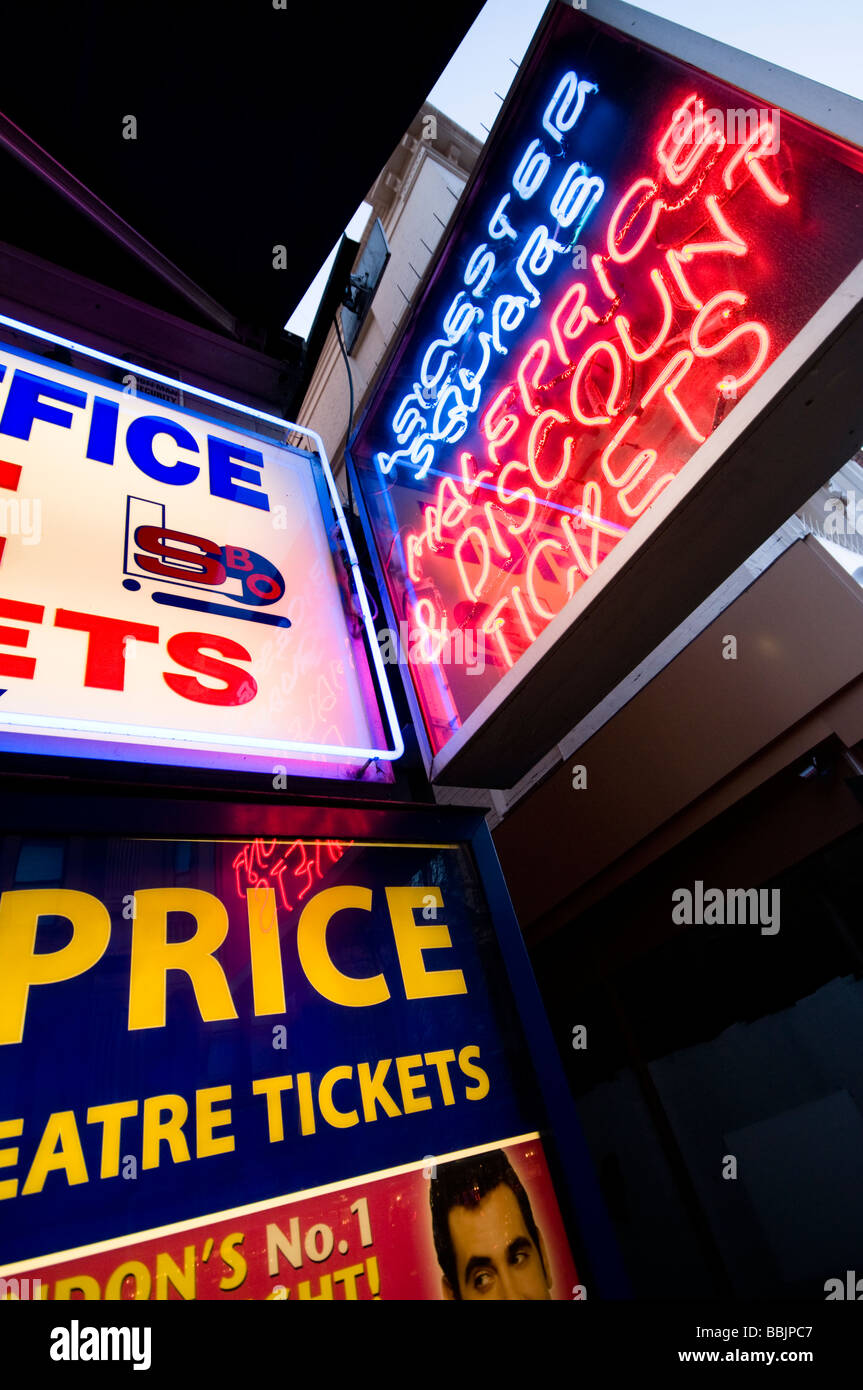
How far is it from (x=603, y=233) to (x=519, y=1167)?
10.4 ft

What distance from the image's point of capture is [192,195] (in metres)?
3.58

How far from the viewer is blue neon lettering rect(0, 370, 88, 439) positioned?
249 centimetres

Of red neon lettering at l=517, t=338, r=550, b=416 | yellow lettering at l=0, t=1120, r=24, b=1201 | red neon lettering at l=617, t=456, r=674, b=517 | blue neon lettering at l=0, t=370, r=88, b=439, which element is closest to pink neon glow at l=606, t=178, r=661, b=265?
red neon lettering at l=517, t=338, r=550, b=416

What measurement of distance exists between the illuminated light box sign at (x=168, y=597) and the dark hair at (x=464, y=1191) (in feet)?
3.70

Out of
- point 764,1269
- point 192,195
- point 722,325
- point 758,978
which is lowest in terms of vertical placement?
Answer: point 764,1269

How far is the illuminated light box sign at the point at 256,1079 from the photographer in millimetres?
1253

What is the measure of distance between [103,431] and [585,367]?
1.98 m

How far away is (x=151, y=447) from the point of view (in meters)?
2.78

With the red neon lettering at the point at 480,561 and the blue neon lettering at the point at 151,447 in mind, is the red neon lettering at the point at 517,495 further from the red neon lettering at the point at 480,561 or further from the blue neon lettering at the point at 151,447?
the blue neon lettering at the point at 151,447

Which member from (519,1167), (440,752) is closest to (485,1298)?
(519,1167)

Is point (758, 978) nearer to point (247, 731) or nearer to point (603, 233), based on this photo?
point (247, 731)

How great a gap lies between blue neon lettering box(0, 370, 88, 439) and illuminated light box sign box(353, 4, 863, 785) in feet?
4.67
